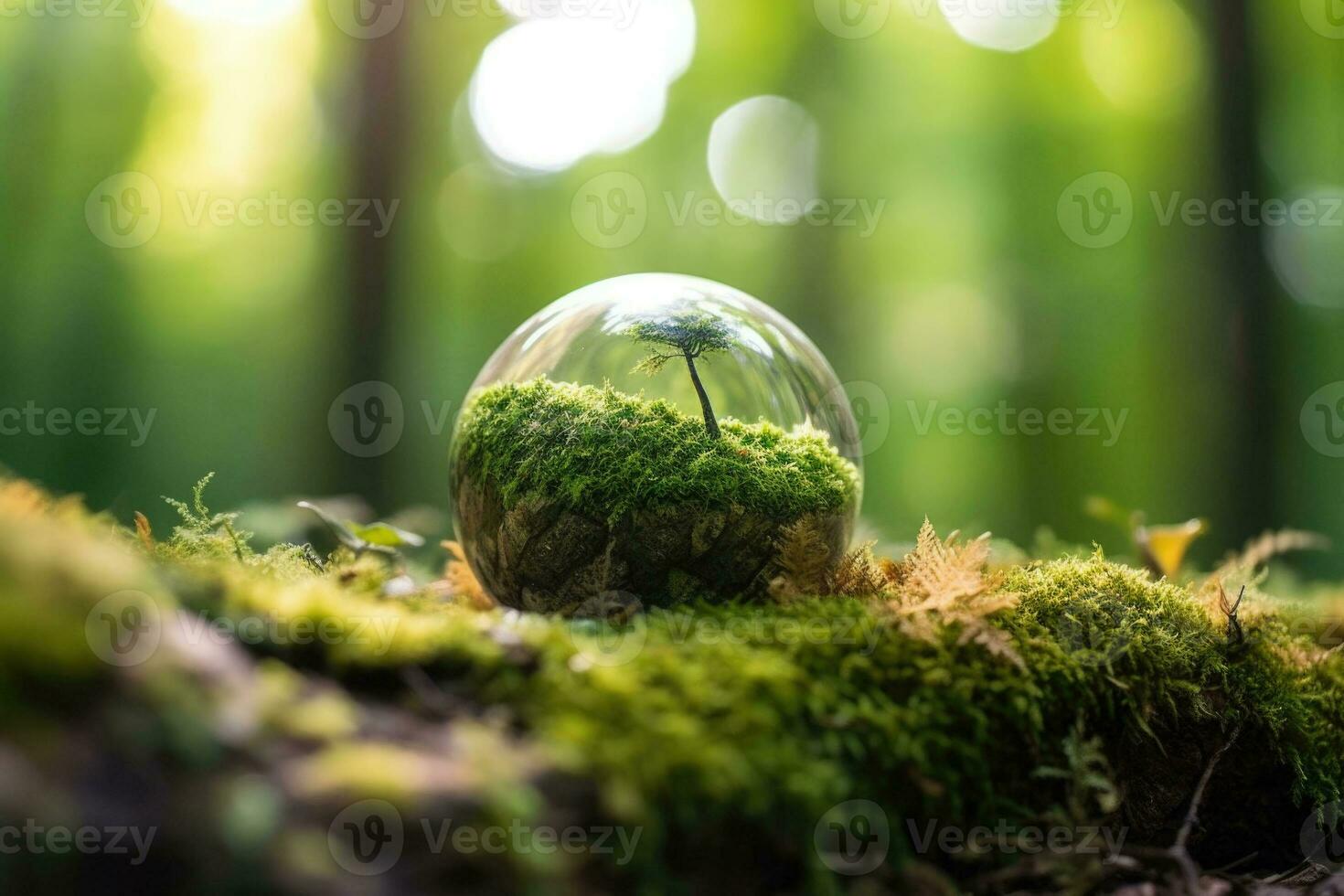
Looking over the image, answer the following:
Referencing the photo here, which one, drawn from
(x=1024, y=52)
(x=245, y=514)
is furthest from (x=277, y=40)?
(x=1024, y=52)

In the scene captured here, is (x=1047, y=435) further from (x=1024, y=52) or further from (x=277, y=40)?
(x=277, y=40)
